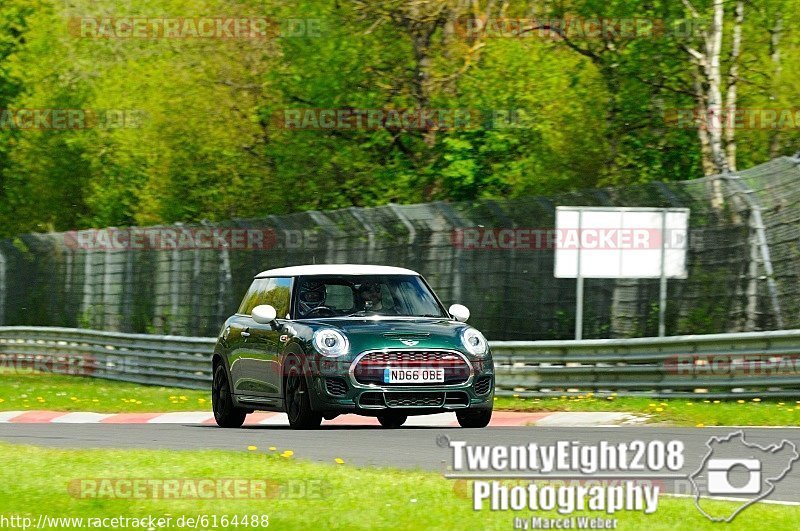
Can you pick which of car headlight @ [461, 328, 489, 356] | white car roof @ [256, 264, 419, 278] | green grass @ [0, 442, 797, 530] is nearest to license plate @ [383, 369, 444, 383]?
car headlight @ [461, 328, 489, 356]

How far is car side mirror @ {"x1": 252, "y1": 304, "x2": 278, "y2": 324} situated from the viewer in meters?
15.5

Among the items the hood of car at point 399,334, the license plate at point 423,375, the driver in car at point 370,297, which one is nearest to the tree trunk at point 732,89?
the driver in car at point 370,297

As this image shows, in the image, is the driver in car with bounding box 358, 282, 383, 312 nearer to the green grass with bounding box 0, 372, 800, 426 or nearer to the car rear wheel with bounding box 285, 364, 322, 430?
the car rear wheel with bounding box 285, 364, 322, 430

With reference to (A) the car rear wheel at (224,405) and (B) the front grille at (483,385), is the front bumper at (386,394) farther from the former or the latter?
(A) the car rear wheel at (224,405)

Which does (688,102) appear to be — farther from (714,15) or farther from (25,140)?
(25,140)

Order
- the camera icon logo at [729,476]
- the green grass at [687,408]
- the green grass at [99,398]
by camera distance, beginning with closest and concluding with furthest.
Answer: the camera icon logo at [729,476]
the green grass at [687,408]
the green grass at [99,398]

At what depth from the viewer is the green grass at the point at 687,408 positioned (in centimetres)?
1734

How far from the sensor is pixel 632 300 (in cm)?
2197

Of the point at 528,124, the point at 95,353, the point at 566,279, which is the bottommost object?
the point at 95,353

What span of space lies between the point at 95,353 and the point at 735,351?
1450cm

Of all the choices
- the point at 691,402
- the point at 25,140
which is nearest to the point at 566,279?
the point at 691,402

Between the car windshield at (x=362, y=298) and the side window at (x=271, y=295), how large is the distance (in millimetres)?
160

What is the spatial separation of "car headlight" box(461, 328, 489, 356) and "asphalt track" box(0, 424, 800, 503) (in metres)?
0.73

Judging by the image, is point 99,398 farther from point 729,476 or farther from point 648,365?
point 729,476
